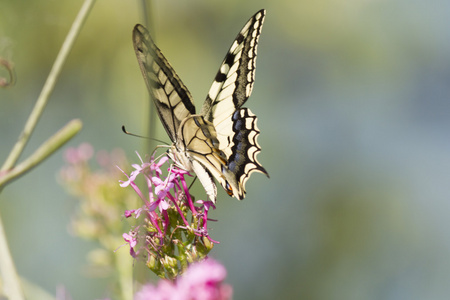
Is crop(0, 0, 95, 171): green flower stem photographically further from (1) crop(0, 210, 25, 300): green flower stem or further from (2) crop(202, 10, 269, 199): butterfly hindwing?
(2) crop(202, 10, 269, 199): butterfly hindwing

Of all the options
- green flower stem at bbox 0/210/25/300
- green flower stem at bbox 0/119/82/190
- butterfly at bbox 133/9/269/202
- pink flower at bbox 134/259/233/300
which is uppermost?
butterfly at bbox 133/9/269/202

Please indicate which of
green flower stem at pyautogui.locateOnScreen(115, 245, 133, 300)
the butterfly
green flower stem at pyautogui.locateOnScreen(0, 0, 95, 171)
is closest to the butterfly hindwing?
the butterfly

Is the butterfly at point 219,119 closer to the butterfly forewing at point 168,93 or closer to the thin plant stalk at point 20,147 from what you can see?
the butterfly forewing at point 168,93

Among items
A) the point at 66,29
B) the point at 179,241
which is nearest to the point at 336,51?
the point at 66,29

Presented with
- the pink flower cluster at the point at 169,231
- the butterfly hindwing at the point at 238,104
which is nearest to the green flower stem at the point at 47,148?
the pink flower cluster at the point at 169,231

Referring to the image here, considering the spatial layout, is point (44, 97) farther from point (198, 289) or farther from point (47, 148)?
point (198, 289)

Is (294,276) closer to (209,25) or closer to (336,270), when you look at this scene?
(336,270)
